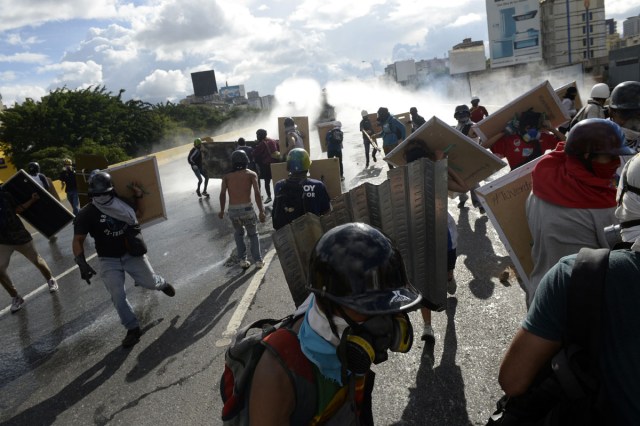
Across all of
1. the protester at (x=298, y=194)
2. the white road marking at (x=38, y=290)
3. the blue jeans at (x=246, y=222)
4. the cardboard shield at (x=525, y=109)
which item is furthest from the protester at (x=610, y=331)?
the white road marking at (x=38, y=290)

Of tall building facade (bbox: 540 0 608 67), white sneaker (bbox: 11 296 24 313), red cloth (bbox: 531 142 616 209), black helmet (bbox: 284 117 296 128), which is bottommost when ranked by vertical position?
white sneaker (bbox: 11 296 24 313)

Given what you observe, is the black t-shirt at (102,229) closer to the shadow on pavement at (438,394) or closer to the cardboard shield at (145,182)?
the cardboard shield at (145,182)

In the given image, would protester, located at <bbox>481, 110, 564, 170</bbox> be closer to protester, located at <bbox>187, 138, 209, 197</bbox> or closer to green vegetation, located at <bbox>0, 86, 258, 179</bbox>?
protester, located at <bbox>187, 138, 209, 197</bbox>

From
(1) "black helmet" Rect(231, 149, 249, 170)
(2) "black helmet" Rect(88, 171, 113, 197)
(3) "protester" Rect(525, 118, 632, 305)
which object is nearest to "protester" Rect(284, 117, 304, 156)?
(1) "black helmet" Rect(231, 149, 249, 170)

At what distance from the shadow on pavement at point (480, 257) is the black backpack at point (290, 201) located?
6.89 ft

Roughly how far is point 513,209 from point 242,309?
3310 millimetres

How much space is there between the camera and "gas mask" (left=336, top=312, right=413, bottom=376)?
1.38 metres

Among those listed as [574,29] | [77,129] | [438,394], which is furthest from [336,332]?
[574,29]

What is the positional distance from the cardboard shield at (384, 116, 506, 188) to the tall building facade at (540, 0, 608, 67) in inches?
2914

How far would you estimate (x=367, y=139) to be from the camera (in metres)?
13.9

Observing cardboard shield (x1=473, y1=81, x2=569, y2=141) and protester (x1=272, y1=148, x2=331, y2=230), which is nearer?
protester (x1=272, y1=148, x2=331, y2=230)

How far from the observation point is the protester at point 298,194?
4145 millimetres

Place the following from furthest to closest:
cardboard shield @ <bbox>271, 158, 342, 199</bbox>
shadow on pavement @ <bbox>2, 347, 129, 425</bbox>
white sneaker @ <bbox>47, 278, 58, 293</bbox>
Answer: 1. white sneaker @ <bbox>47, 278, 58, 293</bbox>
2. cardboard shield @ <bbox>271, 158, 342, 199</bbox>
3. shadow on pavement @ <bbox>2, 347, 129, 425</bbox>

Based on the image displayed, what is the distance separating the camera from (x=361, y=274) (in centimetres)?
143
